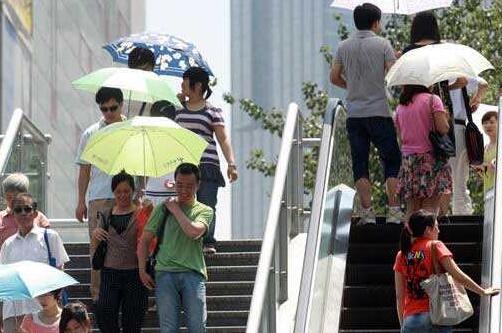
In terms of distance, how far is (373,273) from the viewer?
13461 millimetres

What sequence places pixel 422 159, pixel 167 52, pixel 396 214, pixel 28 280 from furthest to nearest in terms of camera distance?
1. pixel 167 52
2. pixel 396 214
3. pixel 422 159
4. pixel 28 280

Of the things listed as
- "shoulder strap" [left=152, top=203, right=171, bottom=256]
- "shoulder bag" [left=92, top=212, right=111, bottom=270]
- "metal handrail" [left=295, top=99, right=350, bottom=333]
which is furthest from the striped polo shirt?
"shoulder strap" [left=152, top=203, right=171, bottom=256]

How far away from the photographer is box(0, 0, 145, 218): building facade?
189ft

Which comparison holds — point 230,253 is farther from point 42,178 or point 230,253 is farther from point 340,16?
point 340,16

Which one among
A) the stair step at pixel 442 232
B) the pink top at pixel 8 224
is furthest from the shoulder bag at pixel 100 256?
the stair step at pixel 442 232

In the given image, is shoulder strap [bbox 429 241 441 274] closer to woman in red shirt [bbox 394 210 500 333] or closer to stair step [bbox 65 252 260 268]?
woman in red shirt [bbox 394 210 500 333]

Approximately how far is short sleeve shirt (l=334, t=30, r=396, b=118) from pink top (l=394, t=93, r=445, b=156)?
0.45 metres

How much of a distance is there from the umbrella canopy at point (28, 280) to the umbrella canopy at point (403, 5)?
12.9 ft

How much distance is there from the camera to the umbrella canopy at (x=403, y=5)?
15.1 meters

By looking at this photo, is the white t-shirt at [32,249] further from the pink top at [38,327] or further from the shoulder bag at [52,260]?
the pink top at [38,327]

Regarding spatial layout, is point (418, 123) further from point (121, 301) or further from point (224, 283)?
point (121, 301)

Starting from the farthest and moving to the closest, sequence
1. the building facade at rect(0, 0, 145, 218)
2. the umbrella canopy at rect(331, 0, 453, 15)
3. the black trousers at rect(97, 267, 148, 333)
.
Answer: the building facade at rect(0, 0, 145, 218) → the umbrella canopy at rect(331, 0, 453, 15) → the black trousers at rect(97, 267, 148, 333)

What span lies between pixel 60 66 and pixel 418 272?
53.0m

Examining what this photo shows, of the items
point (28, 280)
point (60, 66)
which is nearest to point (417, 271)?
point (28, 280)
